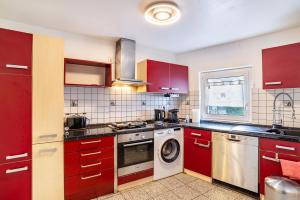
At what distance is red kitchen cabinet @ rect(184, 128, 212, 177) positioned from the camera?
8.61ft

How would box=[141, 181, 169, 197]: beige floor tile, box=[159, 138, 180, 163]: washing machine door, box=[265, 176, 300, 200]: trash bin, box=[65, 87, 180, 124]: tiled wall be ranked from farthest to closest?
box=[159, 138, 180, 163]: washing machine door → box=[65, 87, 180, 124]: tiled wall → box=[141, 181, 169, 197]: beige floor tile → box=[265, 176, 300, 200]: trash bin

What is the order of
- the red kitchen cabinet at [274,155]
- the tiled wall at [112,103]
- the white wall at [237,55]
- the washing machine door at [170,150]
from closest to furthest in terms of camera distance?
the red kitchen cabinet at [274,155]
the white wall at [237,55]
the tiled wall at [112,103]
the washing machine door at [170,150]

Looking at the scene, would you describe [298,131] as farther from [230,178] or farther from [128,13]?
[128,13]

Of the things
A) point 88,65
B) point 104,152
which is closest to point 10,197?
point 104,152

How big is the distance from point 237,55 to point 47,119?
3.01m

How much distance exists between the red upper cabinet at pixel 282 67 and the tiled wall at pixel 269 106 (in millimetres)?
355

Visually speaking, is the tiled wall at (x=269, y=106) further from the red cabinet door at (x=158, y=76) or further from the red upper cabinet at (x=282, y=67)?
the red cabinet door at (x=158, y=76)

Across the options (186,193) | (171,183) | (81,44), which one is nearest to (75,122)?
(81,44)

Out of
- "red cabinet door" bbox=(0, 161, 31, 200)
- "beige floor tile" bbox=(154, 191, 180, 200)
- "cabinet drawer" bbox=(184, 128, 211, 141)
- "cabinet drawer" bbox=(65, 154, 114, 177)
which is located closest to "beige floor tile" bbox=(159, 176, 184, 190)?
"beige floor tile" bbox=(154, 191, 180, 200)

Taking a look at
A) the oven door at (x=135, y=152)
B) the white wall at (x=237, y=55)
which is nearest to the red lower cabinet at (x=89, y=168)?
the oven door at (x=135, y=152)

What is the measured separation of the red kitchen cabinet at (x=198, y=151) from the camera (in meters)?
2.62

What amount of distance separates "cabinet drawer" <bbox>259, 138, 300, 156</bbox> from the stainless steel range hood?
1864 mm

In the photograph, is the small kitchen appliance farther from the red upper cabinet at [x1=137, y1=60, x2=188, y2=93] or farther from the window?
the window

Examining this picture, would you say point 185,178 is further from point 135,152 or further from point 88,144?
point 88,144
